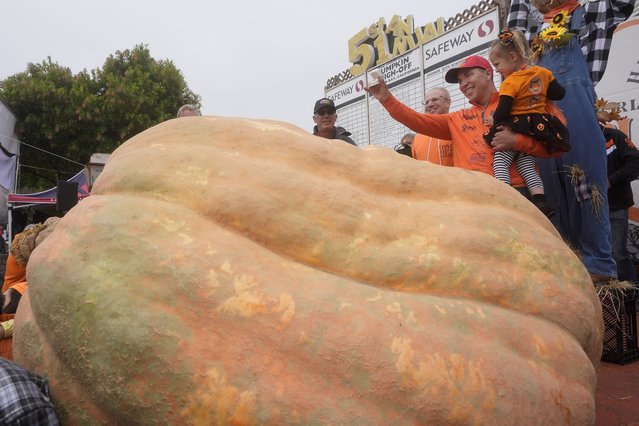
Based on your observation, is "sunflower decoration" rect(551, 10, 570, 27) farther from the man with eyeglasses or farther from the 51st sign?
the 51st sign

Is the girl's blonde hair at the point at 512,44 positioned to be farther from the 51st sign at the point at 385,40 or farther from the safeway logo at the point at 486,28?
the 51st sign at the point at 385,40

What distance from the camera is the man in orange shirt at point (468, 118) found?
288cm

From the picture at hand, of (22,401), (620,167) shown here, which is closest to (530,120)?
(620,167)

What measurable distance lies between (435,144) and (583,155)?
3.18 feet

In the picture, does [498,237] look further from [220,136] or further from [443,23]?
[443,23]

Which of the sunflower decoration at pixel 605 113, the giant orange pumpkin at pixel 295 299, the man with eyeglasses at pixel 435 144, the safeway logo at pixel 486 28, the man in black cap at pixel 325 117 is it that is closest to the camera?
the giant orange pumpkin at pixel 295 299

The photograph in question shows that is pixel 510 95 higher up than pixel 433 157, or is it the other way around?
pixel 510 95

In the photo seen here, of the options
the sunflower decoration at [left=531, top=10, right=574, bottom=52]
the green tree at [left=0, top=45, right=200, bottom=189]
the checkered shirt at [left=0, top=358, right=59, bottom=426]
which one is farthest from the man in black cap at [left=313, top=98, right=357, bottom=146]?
the green tree at [left=0, top=45, right=200, bottom=189]

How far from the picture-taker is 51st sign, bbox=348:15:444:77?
6.82 metres

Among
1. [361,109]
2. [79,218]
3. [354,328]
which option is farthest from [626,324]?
[361,109]

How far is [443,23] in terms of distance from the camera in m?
6.33

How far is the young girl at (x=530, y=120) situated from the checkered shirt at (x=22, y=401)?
8.00 ft

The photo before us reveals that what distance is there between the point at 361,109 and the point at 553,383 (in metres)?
7.33

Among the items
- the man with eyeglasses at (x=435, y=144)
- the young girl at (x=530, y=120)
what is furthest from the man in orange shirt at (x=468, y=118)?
the man with eyeglasses at (x=435, y=144)
